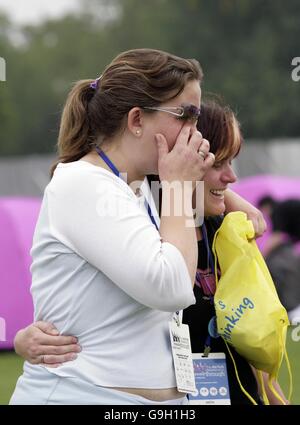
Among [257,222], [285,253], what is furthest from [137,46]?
[257,222]

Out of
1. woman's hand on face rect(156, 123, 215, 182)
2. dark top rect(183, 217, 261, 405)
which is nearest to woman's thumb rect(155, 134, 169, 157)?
woman's hand on face rect(156, 123, 215, 182)

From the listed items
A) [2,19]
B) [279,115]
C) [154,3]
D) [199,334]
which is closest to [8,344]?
[199,334]

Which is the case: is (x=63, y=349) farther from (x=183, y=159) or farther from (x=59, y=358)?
(x=183, y=159)

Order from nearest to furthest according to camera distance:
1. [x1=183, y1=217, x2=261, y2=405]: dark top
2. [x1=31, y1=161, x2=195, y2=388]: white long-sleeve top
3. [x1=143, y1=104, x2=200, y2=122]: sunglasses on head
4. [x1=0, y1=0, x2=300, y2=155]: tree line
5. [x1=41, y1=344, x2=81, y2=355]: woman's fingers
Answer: [x1=31, y1=161, x2=195, y2=388]: white long-sleeve top → [x1=41, y1=344, x2=81, y2=355]: woman's fingers → [x1=143, y1=104, x2=200, y2=122]: sunglasses on head → [x1=183, y1=217, x2=261, y2=405]: dark top → [x1=0, y1=0, x2=300, y2=155]: tree line

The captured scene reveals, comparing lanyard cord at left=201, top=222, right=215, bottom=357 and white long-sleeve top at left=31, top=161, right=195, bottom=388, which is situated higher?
Answer: white long-sleeve top at left=31, top=161, right=195, bottom=388

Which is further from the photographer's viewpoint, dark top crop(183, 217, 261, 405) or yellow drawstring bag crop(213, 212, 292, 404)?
dark top crop(183, 217, 261, 405)

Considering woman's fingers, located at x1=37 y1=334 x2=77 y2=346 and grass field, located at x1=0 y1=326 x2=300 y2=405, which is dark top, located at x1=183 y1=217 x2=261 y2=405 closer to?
woman's fingers, located at x1=37 y1=334 x2=77 y2=346

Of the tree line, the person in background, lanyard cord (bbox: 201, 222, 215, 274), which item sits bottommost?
the tree line

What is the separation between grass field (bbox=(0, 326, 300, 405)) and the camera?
22.7ft

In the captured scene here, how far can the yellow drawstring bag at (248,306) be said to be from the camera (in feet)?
10.5

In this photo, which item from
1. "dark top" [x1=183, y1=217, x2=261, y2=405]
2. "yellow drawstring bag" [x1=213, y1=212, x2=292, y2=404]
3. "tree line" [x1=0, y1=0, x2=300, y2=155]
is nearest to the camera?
"yellow drawstring bag" [x1=213, y1=212, x2=292, y2=404]

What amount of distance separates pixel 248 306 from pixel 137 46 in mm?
47675

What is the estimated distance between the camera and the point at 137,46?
164ft

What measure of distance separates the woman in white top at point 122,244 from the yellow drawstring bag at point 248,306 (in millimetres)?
419
